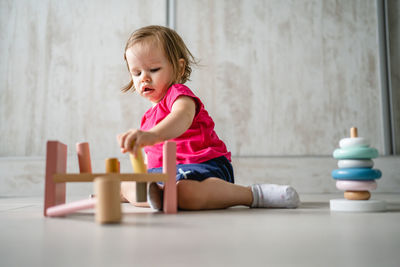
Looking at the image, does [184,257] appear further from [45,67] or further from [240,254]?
[45,67]

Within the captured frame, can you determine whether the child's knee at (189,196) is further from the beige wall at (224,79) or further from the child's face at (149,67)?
the beige wall at (224,79)

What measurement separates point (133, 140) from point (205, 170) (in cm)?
29

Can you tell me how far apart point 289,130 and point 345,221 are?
1372 mm

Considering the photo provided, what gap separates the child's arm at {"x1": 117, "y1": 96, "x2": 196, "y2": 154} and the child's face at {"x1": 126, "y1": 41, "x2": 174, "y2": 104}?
15cm

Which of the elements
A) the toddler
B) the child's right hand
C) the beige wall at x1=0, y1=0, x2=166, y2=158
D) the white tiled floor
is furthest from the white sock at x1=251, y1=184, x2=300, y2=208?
the beige wall at x1=0, y1=0, x2=166, y2=158

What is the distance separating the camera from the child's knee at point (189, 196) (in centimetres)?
97

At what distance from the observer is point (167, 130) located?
952mm

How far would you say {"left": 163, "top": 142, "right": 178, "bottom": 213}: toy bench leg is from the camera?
0.89 meters

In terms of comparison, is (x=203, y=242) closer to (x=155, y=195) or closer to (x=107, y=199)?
(x=107, y=199)

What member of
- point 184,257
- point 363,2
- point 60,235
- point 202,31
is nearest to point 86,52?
point 202,31

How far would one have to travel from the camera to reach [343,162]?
0.98m

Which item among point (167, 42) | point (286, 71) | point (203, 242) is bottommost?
point (203, 242)

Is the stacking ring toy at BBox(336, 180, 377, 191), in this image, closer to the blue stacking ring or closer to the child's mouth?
the blue stacking ring

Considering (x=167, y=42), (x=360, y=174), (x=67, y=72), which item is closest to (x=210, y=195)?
(x=360, y=174)
